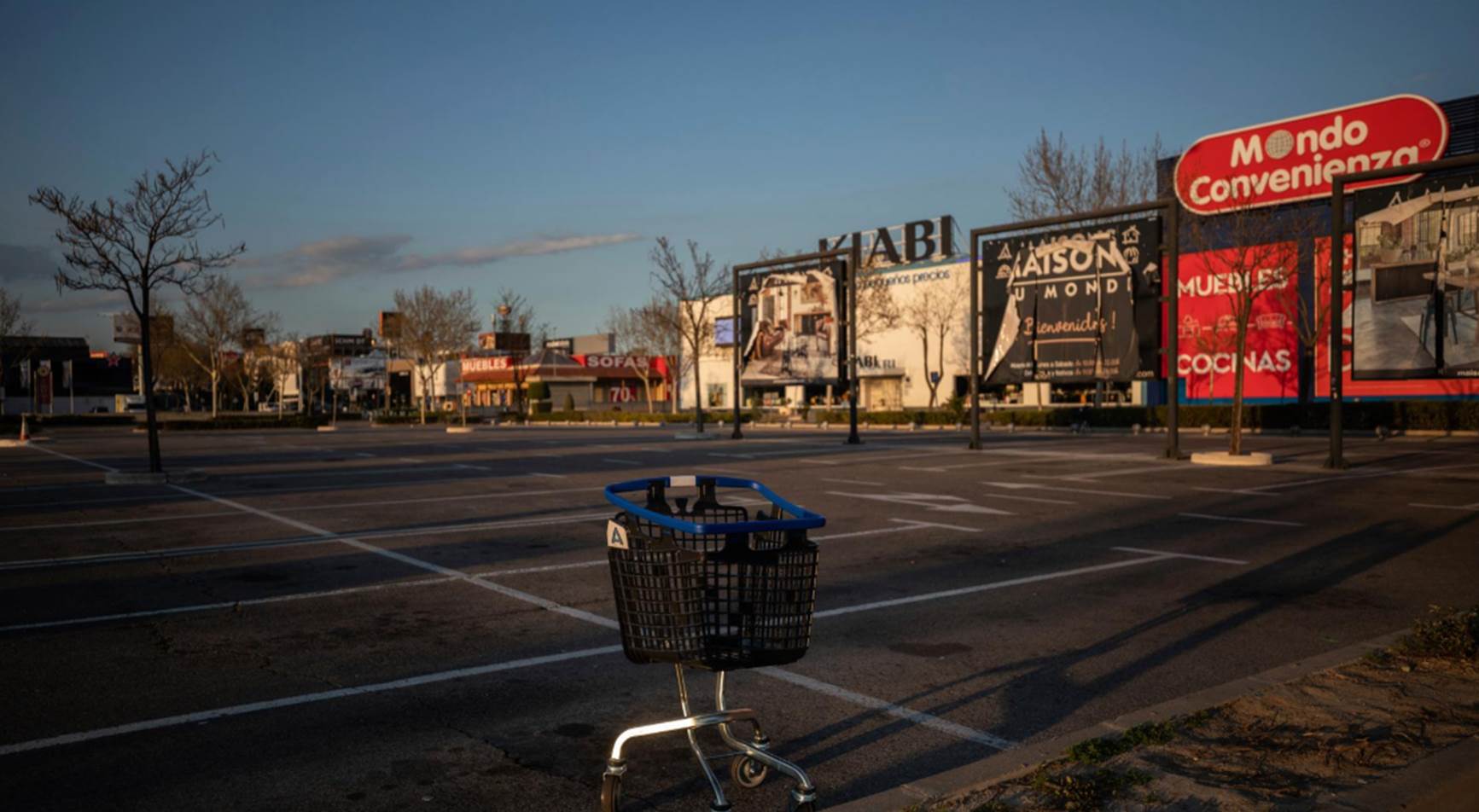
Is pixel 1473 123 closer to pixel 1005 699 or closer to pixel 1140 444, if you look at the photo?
pixel 1140 444

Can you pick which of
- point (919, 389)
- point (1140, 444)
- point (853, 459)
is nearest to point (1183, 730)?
point (853, 459)

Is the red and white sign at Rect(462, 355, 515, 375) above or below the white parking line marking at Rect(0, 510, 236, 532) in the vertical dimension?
above

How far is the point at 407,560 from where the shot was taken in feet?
32.7

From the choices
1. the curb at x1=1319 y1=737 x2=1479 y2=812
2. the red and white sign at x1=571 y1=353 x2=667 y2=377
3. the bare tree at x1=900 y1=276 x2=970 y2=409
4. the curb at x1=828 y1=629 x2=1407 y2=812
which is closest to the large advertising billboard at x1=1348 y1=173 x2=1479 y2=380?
the curb at x1=828 y1=629 x2=1407 y2=812

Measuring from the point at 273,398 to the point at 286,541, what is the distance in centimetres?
12305

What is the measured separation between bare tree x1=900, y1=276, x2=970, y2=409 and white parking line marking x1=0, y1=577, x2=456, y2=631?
151ft

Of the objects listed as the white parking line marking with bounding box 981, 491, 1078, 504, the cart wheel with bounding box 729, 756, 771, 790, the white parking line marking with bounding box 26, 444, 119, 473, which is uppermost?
the cart wheel with bounding box 729, 756, 771, 790

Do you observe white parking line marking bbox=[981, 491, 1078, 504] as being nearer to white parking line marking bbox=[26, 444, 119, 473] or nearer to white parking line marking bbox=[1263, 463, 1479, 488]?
white parking line marking bbox=[1263, 463, 1479, 488]

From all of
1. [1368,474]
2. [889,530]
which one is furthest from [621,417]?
[889,530]

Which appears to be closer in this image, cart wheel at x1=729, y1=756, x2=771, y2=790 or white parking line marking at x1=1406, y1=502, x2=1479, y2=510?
cart wheel at x1=729, y1=756, x2=771, y2=790

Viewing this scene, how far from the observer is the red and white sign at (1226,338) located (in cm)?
3838

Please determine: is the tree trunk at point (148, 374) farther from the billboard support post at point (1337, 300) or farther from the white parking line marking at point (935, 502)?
the billboard support post at point (1337, 300)

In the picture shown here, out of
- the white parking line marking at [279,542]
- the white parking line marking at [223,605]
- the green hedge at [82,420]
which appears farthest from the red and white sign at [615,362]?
the white parking line marking at [223,605]

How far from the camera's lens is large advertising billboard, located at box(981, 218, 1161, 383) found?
866 inches
